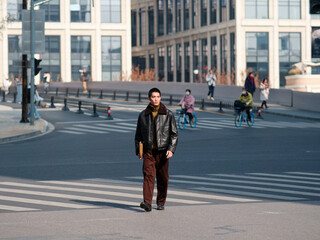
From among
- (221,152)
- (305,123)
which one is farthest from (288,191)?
(305,123)

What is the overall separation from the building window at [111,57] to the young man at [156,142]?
86820mm

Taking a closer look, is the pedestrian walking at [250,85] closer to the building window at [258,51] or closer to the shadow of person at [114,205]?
the shadow of person at [114,205]

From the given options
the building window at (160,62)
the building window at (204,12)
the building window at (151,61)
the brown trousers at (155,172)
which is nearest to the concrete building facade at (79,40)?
the building window at (204,12)

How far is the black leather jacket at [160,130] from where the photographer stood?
10172 mm

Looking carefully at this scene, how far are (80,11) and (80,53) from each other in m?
5.40

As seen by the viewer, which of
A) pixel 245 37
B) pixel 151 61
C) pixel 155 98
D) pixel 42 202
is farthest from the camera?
pixel 151 61

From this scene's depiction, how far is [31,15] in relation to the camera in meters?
32.1

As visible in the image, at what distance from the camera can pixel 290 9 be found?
9300cm

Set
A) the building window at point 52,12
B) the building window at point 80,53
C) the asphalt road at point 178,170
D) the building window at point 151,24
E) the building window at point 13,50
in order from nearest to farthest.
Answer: the asphalt road at point 178,170
the building window at point 13,50
the building window at point 52,12
the building window at point 80,53
the building window at point 151,24

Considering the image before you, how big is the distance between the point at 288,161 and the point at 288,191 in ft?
17.7

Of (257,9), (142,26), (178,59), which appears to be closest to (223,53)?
(257,9)

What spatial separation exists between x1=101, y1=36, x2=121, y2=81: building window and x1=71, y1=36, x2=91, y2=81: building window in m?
1.94

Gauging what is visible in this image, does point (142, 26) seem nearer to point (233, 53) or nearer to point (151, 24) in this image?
point (151, 24)

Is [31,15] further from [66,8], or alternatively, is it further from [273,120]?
[66,8]
